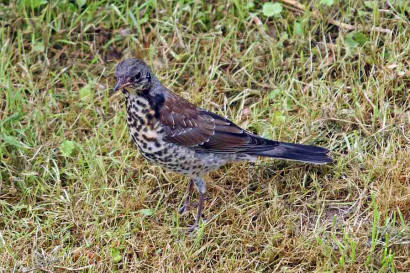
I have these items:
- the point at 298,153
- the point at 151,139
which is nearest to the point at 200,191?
the point at 151,139

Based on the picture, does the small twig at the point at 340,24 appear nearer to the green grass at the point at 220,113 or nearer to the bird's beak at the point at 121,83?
the green grass at the point at 220,113

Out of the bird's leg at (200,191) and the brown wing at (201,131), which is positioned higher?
the brown wing at (201,131)

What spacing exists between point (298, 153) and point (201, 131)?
0.71 meters

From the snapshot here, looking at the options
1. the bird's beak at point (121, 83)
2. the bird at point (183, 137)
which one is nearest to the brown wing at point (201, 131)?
the bird at point (183, 137)

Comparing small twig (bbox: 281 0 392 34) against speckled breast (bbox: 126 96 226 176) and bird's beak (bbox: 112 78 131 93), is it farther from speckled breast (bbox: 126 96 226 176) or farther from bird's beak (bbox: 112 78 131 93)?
bird's beak (bbox: 112 78 131 93)

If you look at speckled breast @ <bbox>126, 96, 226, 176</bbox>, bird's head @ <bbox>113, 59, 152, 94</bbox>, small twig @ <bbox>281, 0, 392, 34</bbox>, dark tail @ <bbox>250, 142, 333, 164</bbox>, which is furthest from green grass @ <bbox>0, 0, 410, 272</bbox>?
bird's head @ <bbox>113, 59, 152, 94</bbox>

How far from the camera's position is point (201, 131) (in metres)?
4.97

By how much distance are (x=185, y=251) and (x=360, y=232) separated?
117 cm

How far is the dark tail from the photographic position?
16.4 ft

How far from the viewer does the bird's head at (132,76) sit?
461cm

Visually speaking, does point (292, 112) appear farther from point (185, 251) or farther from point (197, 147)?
point (185, 251)

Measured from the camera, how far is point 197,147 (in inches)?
194

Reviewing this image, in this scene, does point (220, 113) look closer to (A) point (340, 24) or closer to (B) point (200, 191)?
(B) point (200, 191)

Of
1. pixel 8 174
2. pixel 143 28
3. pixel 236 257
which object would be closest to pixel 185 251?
pixel 236 257
